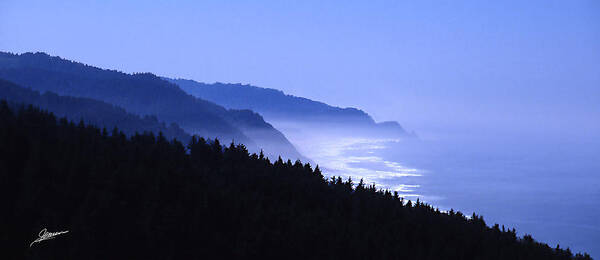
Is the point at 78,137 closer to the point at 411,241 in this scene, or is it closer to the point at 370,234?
the point at 370,234

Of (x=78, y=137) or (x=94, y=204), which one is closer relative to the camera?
(x=94, y=204)

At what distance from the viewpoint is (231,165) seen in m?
105

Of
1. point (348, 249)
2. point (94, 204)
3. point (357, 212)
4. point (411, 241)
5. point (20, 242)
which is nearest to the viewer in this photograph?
point (20, 242)

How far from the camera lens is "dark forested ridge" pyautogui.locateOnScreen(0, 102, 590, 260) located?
5072 centimetres

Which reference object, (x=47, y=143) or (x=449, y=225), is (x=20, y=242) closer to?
(x=47, y=143)

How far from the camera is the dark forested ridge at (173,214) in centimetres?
5072

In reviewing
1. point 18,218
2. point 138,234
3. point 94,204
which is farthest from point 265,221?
point 18,218

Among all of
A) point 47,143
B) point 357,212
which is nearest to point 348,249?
point 357,212

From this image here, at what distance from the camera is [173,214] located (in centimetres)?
5866

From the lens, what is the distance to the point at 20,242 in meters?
46.3

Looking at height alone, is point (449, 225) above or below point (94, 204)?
above

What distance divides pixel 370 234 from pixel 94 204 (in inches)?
1442

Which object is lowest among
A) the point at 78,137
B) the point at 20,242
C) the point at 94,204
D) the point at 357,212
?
the point at 20,242

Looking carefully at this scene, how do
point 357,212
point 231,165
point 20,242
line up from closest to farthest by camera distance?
point 20,242, point 357,212, point 231,165
